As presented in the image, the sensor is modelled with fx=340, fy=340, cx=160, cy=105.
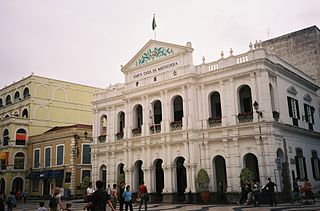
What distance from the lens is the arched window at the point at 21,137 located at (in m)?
44.4

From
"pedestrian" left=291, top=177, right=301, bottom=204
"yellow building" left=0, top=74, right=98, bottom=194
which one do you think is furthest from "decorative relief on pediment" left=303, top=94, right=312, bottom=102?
"yellow building" left=0, top=74, right=98, bottom=194

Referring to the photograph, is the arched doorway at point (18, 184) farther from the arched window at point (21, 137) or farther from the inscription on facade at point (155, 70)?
the inscription on facade at point (155, 70)

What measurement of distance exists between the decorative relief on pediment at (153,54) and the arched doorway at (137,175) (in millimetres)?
9056

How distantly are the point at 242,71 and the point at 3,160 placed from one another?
34.0m

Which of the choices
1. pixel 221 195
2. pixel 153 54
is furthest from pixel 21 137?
pixel 221 195

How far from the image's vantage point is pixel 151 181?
28.1 metres

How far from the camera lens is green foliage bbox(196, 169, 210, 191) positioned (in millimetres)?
24141

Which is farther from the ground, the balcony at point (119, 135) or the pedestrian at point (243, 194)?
the balcony at point (119, 135)

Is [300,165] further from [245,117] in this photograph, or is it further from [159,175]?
[159,175]

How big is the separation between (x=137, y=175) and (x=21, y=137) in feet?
72.1

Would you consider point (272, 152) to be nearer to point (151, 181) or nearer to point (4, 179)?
point (151, 181)

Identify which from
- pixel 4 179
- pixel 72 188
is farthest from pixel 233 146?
pixel 4 179

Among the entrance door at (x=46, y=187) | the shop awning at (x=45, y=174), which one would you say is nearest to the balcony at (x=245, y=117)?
the shop awning at (x=45, y=174)

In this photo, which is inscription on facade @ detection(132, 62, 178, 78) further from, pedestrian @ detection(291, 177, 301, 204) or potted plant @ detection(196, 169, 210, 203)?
pedestrian @ detection(291, 177, 301, 204)
